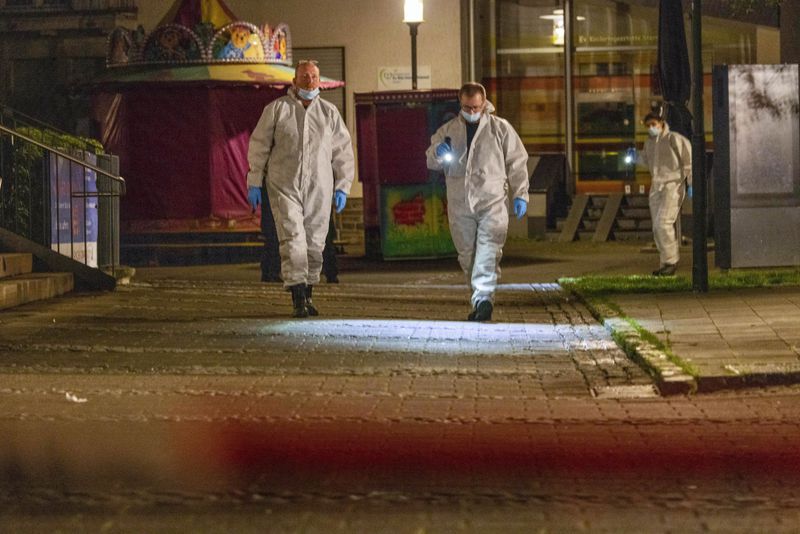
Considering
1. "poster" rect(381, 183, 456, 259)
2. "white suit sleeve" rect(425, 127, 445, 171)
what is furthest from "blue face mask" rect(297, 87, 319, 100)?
"poster" rect(381, 183, 456, 259)

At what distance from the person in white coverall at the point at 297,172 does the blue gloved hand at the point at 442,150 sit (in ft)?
2.88

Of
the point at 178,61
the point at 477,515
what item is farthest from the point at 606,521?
the point at 178,61

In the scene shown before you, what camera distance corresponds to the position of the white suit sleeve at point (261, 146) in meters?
13.0

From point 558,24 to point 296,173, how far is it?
54.1ft

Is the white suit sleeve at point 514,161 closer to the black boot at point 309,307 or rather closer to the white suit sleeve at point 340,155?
the white suit sleeve at point 340,155

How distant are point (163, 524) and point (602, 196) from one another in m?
22.6

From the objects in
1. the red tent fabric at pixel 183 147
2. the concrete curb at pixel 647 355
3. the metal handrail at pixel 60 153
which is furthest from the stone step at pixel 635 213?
the concrete curb at pixel 647 355

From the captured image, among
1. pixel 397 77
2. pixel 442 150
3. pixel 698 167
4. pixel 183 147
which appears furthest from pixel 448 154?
pixel 397 77

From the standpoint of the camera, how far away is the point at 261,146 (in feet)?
42.8

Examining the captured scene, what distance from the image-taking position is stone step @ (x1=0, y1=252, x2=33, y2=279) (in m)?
14.8

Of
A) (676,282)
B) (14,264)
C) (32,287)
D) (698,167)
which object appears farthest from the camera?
(676,282)

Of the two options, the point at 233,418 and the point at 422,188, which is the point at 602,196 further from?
the point at 233,418

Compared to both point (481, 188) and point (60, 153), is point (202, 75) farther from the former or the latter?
point (481, 188)

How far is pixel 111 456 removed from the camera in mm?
7023
